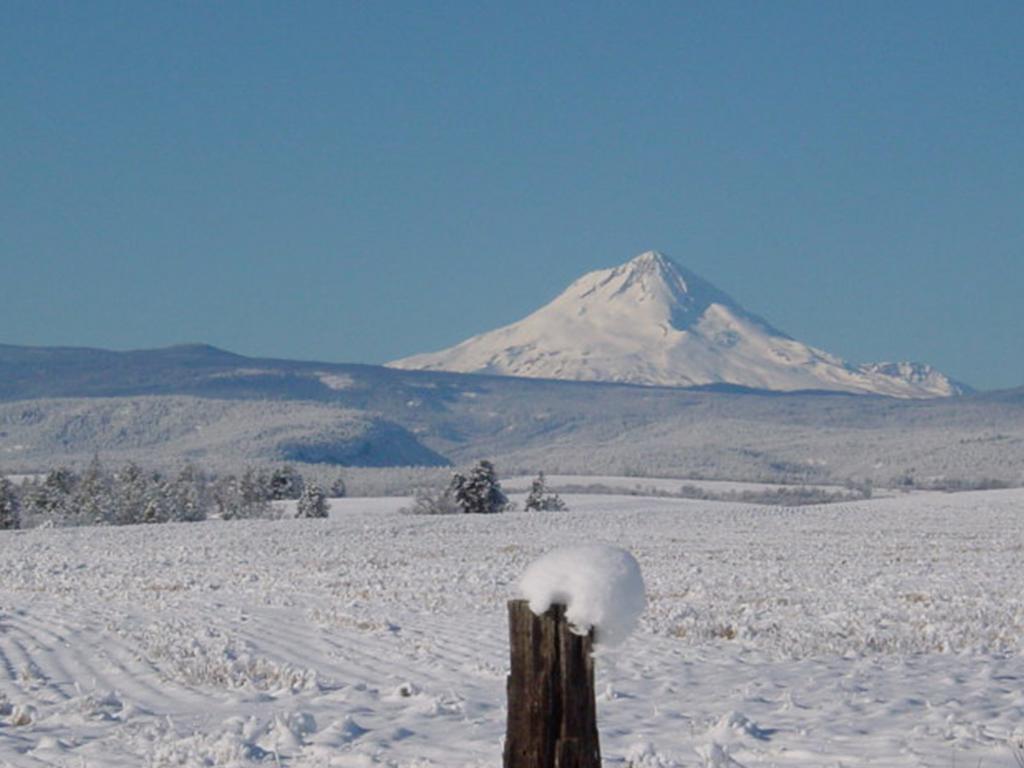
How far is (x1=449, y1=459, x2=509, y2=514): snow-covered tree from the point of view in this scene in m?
67.4

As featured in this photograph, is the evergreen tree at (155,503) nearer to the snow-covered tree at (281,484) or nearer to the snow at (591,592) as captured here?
the snow-covered tree at (281,484)

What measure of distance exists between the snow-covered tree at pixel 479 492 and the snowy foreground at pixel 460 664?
127 feet

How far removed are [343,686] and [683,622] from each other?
5.25 m

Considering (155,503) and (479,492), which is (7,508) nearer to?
(155,503)

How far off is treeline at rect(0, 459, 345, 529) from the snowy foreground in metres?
42.5

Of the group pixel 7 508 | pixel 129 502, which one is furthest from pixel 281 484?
pixel 7 508

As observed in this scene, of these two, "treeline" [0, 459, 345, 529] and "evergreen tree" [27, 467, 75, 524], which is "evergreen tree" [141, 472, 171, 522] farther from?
"evergreen tree" [27, 467, 75, 524]

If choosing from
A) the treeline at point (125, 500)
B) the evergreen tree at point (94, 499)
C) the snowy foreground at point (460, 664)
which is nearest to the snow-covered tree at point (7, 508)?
the treeline at point (125, 500)

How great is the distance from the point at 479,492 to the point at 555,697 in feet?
206

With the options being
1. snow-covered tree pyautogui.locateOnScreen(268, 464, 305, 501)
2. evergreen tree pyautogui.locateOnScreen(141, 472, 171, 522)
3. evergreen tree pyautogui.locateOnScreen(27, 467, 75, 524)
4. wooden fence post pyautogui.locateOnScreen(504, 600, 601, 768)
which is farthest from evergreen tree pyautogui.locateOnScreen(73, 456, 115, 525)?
wooden fence post pyautogui.locateOnScreen(504, 600, 601, 768)

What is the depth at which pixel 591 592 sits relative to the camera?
4648mm

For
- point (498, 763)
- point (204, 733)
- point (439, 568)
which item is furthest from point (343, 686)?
point (439, 568)

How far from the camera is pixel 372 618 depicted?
52.5ft

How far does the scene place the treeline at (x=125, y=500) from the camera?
231 ft
